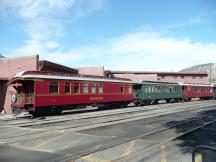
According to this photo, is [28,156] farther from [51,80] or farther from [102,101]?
[102,101]

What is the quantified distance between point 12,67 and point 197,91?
3381 centimetres

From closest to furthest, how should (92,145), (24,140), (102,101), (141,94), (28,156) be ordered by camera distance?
1. (28,156)
2. (92,145)
3. (24,140)
4. (102,101)
5. (141,94)

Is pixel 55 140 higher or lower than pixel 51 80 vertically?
lower

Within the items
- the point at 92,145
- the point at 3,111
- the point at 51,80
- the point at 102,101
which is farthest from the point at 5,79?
the point at 92,145

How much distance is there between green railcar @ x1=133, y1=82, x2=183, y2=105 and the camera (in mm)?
35469

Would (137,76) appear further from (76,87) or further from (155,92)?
(76,87)

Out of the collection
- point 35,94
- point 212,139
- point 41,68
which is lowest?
point 212,139

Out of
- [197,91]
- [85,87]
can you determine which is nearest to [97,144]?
[85,87]

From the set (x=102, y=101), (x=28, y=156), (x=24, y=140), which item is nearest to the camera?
(x=28, y=156)

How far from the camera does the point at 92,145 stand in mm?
10602

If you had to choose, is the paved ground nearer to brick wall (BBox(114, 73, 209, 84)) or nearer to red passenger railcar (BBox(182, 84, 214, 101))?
red passenger railcar (BBox(182, 84, 214, 101))

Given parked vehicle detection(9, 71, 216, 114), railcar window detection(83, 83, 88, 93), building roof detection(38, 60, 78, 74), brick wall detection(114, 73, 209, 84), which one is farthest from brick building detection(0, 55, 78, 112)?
brick wall detection(114, 73, 209, 84)

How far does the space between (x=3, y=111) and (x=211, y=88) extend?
43.7 m

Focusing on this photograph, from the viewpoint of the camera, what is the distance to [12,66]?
97.6 feet
